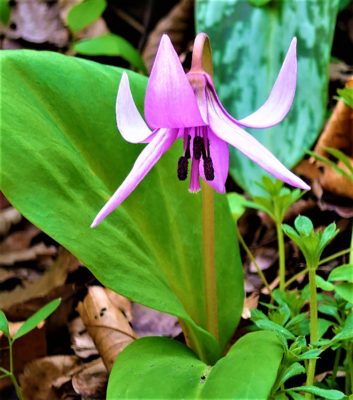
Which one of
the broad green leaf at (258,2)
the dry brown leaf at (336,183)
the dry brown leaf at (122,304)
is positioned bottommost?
the dry brown leaf at (122,304)

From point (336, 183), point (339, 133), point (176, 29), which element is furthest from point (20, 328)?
point (176, 29)

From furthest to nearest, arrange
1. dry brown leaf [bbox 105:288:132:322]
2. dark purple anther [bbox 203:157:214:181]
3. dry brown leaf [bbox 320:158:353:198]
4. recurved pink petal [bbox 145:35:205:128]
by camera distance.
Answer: dry brown leaf [bbox 320:158:353:198] → dry brown leaf [bbox 105:288:132:322] → dark purple anther [bbox 203:157:214:181] → recurved pink petal [bbox 145:35:205:128]

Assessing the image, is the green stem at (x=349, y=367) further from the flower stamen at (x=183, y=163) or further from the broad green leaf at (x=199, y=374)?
the flower stamen at (x=183, y=163)

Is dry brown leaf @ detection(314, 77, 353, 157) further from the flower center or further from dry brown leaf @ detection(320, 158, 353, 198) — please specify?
the flower center

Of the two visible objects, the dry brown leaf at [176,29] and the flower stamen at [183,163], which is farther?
the dry brown leaf at [176,29]

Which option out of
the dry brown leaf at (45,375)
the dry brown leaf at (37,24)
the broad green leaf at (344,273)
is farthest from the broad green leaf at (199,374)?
the dry brown leaf at (37,24)

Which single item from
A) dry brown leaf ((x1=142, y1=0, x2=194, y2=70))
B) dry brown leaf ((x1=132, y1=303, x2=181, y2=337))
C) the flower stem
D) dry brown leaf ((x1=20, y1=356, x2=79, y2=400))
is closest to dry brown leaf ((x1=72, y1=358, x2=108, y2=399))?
dry brown leaf ((x1=20, y1=356, x2=79, y2=400))

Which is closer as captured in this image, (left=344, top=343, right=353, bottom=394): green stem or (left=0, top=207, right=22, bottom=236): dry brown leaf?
(left=344, top=343, right=353, bottom=394): green stem

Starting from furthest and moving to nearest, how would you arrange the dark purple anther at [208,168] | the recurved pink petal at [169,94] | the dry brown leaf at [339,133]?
the dry brown leaf at [339,133], the dark purple anther at [208,168], the recurved pink petal at [169,94]
